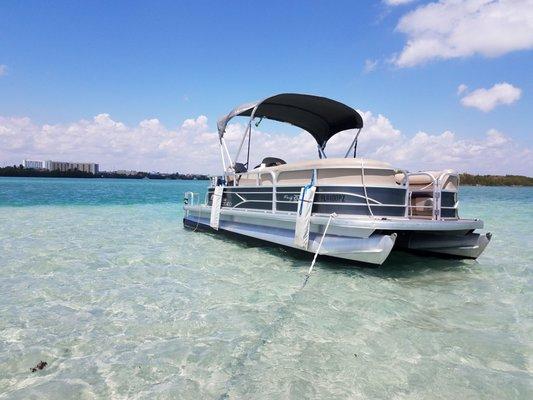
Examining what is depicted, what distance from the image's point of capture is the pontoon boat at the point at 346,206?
706 centimetres

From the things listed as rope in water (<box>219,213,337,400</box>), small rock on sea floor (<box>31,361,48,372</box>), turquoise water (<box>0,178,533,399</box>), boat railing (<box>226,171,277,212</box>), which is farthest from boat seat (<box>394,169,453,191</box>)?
small rock on sea floor (<box>31,361,48,372</box>)

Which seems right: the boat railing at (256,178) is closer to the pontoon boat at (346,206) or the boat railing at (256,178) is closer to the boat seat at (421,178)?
the pontoon boat at (346,206)

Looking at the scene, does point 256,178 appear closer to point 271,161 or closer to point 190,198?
point 271,161

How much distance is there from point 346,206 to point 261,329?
→ 3.52m

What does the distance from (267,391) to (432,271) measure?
5622mm

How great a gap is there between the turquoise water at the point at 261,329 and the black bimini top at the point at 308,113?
438cm

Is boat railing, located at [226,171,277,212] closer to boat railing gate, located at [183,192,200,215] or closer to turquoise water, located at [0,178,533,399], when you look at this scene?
turquoise water, located at [0,178,533,399]

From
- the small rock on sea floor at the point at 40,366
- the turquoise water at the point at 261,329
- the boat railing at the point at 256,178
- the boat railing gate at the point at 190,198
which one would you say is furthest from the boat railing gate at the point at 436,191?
the boat railing gate at the point at 190,198

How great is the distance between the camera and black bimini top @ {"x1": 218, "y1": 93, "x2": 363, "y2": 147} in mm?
10412

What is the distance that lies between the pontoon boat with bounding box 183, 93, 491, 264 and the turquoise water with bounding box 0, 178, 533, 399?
1.89ft

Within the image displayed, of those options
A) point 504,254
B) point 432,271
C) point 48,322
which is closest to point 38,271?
point 48,322

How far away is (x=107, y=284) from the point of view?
6.56 meters

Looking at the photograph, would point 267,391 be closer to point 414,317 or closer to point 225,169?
point 414,317

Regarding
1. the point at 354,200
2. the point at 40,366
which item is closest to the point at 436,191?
the point at 354,200
